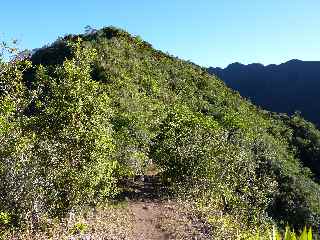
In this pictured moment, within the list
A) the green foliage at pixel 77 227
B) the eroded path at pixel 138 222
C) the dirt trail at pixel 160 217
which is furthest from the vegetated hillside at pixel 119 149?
the dirt trail at pixel 160 217

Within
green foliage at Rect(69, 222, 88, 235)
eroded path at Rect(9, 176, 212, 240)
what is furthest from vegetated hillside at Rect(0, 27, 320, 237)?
eroded path at Rect(9, 176, 212, 240)

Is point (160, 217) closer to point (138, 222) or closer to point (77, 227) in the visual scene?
point (138, 222)

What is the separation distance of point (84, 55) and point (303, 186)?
3478 cm

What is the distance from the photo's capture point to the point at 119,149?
3316 cm

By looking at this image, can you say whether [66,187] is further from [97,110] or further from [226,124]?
[226,124]

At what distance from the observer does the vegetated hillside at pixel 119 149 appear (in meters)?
16.3

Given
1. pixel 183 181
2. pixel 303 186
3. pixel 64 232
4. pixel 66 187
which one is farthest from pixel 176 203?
pixel 303 186

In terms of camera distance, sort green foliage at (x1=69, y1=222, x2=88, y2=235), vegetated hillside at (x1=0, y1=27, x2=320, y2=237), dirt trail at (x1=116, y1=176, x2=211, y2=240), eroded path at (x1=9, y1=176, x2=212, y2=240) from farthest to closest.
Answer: dirt trail at (x1=116, y1=176, x2=211, y2=240) → eroded path at (x1=9, y1=176, x2=212, y2=240) → green foliage at (x1=69, y1=222, x2=88, y2=235) → vegetated hillside at (x1=0, y1=27, x2=320, y2=237)

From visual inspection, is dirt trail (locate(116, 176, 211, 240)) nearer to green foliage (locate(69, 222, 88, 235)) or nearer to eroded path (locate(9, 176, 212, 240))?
eroded path (locate(9, 176, 212, 240))

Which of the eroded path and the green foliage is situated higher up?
the green foliage

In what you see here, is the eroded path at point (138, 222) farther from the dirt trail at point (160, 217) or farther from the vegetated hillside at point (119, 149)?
the vegetated hillside at point (119, 149)

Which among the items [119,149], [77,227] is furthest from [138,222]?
[77,227]

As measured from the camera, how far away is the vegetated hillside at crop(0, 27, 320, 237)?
16.3 meters

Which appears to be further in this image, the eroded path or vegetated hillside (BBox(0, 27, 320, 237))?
the eroded path
